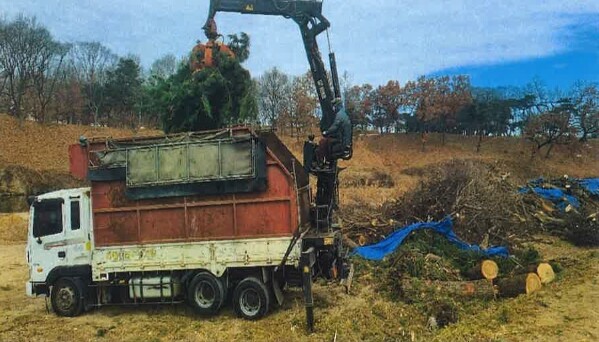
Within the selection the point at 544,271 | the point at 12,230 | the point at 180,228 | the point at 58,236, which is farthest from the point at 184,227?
the point at 12,230

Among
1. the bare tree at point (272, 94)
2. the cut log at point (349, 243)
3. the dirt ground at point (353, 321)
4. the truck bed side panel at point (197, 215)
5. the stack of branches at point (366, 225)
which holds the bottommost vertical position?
the dirt ground at point (353, 321)

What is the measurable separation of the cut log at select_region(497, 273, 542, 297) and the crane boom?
5.63 metres

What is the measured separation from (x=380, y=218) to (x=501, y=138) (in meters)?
43.9

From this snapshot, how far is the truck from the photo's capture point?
31.0 ft

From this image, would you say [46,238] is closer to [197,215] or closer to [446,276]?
[197,215]

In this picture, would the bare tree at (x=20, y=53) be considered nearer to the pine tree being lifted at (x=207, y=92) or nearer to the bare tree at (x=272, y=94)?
the bare tree at (x=272, y=94)

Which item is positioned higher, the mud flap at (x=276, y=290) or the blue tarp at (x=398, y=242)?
the blue tarp at (x=398, y=242)

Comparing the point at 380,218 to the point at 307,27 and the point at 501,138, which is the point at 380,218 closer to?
the point at 307,27

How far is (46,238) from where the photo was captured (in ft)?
33.9

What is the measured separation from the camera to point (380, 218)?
15.9m

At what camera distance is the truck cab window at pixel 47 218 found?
10.3m

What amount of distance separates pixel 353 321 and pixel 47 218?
639cm

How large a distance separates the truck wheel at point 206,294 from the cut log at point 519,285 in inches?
203

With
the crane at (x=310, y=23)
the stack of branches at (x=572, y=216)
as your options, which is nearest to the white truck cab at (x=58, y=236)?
the crane at (x=310, y=23)
